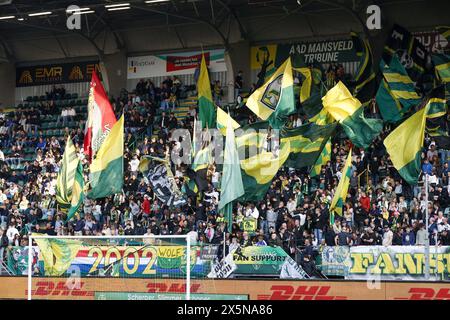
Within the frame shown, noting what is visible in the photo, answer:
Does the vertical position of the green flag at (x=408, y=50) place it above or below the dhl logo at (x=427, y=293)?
above

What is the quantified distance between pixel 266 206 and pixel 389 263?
248 inches

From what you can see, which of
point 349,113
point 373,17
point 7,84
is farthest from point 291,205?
point 7,84

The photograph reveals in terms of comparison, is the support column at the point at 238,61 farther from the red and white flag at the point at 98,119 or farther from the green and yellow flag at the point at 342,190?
the green and yellow flag at the point at 342,190

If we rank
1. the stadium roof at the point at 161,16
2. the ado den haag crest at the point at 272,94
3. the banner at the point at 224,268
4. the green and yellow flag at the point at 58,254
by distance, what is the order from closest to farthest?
the green and yellow flag at the point at 58,254 < the banner at the point at 224,268 < the ado den haag crest at the point at 272,94 < the stadium roof at the point at 161,16

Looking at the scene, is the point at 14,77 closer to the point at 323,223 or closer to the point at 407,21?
the point at 407,21

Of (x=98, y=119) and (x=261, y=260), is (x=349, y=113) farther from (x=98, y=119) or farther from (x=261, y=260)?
(x=98, y=119)

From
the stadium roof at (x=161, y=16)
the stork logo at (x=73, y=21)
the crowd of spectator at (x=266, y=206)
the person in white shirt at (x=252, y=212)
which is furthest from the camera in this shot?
the stork logo at (x=73, y=21)

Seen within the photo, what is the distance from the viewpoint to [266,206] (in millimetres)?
25312

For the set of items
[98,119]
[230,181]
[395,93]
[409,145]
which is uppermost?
[395,93]

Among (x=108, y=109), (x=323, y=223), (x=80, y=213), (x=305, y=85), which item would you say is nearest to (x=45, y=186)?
(x=80, y=213)

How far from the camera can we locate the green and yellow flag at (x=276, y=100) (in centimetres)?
2406

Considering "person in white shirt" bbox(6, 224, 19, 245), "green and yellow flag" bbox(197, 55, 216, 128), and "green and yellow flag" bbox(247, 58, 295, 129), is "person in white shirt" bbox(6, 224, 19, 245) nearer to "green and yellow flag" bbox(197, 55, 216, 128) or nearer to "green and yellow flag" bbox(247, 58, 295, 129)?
"green and yellow flag" bbox(197, 55, 216, 128)

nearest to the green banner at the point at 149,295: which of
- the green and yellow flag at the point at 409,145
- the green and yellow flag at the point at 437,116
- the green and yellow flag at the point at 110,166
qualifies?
the green and yellow flag at the point at 110,166

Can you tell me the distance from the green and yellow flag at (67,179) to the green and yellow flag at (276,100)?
21.8ft
